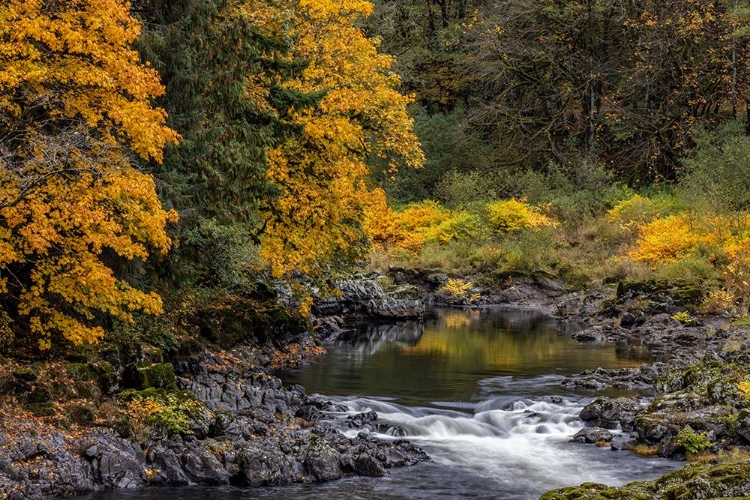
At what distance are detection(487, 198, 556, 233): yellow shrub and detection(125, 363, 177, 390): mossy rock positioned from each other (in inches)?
1033

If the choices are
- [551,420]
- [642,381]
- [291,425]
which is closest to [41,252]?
[291,425]

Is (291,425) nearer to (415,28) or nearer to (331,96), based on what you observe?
(331,96)

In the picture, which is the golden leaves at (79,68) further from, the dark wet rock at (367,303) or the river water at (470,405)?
the dark wet rock at (367,303)

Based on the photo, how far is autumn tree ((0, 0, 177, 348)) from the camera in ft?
42.4

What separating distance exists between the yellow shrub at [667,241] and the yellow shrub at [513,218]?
19.0ft

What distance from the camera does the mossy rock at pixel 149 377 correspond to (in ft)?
49.9

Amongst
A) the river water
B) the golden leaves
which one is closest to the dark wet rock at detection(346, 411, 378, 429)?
the river water

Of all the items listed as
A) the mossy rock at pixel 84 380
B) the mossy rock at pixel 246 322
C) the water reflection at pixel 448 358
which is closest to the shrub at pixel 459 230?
the water reflection at pixel 448 358

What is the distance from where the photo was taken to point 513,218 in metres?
39.9

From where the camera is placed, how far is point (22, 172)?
1296 cm

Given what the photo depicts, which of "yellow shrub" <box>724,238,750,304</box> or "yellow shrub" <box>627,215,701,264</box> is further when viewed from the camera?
"yellow shrub" <box>627,215,701,264</box>

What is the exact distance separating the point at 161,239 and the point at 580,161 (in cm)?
3477

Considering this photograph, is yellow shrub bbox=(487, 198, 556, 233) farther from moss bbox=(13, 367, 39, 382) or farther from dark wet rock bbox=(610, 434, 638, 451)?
moss bbox=(13, 367, 39, 382)

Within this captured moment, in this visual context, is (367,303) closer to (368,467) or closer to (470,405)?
(470,405)
